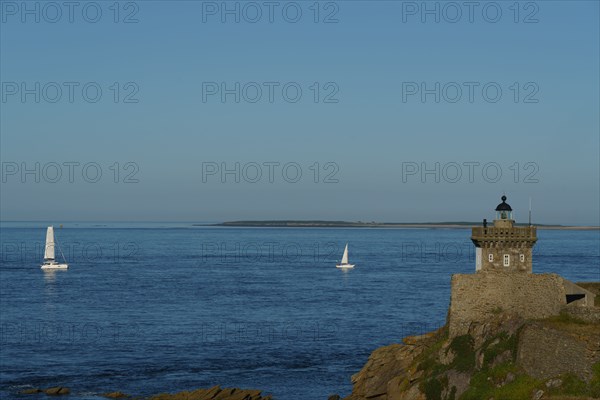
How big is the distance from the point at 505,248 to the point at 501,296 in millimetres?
4167

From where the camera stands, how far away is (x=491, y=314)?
43.6 meters

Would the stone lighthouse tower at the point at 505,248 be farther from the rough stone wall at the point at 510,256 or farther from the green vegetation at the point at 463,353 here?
the green vegetation at the point at 463,353

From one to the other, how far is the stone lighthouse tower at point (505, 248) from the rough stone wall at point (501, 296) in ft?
8.42

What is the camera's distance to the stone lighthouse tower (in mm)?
46594

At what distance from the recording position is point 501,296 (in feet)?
143

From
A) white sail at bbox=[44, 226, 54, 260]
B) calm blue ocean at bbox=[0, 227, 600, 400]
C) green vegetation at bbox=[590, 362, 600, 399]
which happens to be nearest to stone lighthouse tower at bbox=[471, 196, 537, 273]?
green vegetation at bbox=[590, 362, 600, 399]

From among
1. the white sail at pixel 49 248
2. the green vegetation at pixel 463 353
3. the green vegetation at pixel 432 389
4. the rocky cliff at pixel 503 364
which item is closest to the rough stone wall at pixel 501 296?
the rocky cliff at pixel 503 364

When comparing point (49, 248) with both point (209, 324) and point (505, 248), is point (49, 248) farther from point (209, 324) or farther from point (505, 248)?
point (505, 248)

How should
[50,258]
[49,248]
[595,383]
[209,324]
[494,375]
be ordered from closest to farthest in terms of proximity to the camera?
[595,383]
[494,375]
[209,324]
[50,258]
[49,248]

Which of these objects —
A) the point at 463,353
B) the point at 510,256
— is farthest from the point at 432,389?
the point at 510,256

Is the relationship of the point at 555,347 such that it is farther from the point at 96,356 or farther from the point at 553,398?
the point at 96,356

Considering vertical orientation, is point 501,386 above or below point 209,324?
above

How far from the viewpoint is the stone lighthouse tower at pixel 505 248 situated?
153 ft

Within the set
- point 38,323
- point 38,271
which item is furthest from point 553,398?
point 38,271
